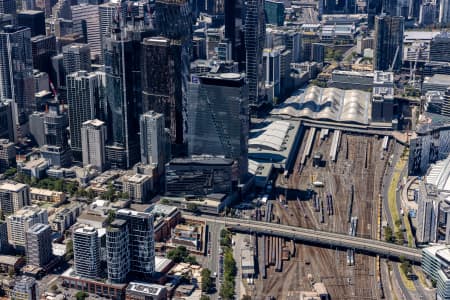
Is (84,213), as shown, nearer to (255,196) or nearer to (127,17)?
(255,196)

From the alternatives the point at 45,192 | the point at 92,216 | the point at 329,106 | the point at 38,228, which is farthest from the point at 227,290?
the point at 329,106

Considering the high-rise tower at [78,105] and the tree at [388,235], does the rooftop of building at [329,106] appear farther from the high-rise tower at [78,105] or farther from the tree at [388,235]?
the tree at [388,235]

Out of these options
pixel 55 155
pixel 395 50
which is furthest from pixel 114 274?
pixel 395 50

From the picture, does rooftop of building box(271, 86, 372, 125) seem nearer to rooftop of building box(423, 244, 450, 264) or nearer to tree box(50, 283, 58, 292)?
rooftop of building box(423, 244, 450, 264)

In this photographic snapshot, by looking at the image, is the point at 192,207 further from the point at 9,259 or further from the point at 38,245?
the point at 9,259

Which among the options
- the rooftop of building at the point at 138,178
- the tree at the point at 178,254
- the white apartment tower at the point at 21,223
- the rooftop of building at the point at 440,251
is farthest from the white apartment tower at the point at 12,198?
the rooftop of building at the point at 440,251

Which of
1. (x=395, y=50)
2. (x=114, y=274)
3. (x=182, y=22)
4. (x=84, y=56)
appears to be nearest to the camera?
Answer: (x=114, y=274)
